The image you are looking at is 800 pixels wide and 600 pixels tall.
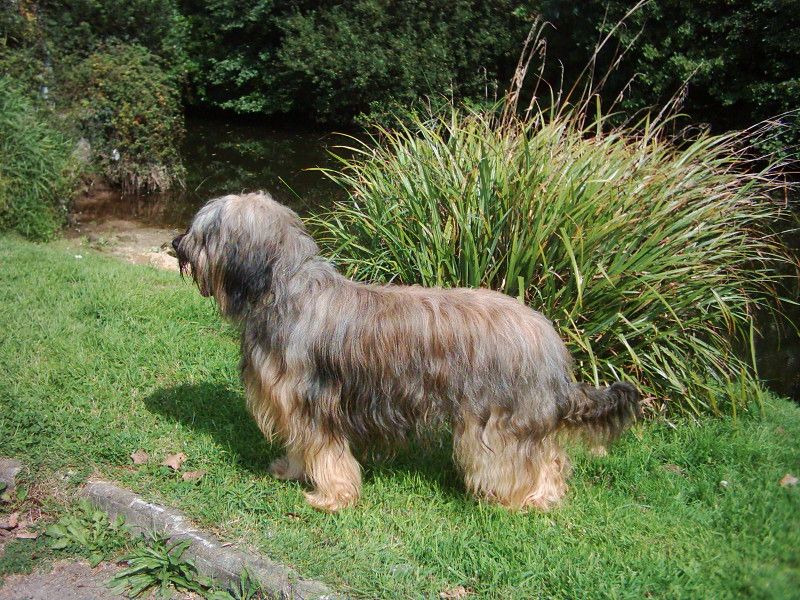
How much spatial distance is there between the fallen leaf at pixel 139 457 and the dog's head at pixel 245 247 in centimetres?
121

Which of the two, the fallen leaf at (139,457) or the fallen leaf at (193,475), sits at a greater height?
the fallen leaf at (139,457)

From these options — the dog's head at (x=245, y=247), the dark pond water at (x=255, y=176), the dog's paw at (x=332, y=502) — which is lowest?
the dog's paw at (x=332, y=502)

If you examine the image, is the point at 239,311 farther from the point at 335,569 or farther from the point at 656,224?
the point at 656,224

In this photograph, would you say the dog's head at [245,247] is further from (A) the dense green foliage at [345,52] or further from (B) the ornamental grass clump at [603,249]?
(A) the dense green foliage at [345,52]

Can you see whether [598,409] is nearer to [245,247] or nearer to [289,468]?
[289,468]

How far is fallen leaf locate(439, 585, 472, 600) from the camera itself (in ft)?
12.6

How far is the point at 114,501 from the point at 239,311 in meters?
1.33

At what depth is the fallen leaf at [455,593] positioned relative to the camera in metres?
3.84

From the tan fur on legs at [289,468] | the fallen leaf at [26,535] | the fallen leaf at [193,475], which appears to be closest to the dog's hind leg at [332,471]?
the tan fur on legs at [289,468]

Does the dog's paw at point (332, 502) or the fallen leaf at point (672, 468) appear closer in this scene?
the dog's paw at point (332, 502)

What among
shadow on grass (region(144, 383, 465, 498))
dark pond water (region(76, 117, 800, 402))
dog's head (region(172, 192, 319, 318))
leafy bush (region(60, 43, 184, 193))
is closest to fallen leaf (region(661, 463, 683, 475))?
shadow on grass (region(144, 383, 465, 498))

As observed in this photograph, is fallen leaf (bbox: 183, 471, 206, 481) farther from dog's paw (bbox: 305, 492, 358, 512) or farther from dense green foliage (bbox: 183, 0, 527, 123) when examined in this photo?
dense green foliage (bbox: 183, 0, 527, 123)

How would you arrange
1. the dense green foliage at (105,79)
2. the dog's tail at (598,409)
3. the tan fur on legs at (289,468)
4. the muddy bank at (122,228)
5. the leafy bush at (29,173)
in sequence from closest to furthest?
the dog's tail at (598,409) < the tan fur on legs at (289,468) < the leafy bush at (29,173) < the muddy bank at (122,228) < the dense green foliage at (105,79)

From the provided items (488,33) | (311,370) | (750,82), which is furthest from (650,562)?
(488,33)
